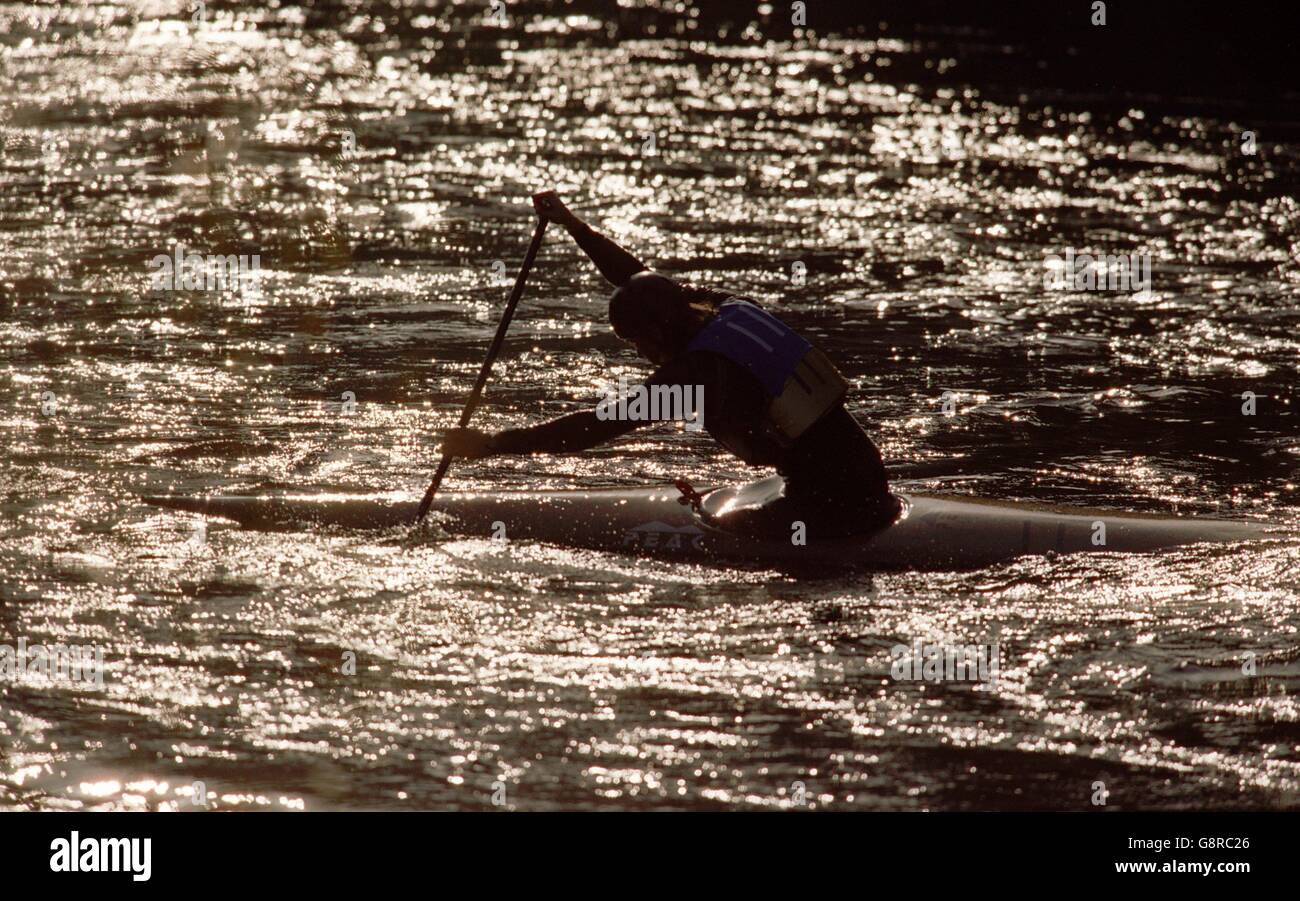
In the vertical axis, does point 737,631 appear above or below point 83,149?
below

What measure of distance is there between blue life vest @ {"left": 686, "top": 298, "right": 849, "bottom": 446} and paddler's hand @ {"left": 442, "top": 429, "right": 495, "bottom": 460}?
0.99 meters

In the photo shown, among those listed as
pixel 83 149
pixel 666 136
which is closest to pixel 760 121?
pixel 666 136

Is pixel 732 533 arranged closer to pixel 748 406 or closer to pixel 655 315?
pixel 748 406

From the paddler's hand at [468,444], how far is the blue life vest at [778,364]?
99cm

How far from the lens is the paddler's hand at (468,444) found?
7.35m

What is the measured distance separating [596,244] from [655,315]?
123 centimetres

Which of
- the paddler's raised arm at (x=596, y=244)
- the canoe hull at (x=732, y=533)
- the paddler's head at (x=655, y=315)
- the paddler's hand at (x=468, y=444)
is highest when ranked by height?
the paddler's raised arm at (x=596, y=244)

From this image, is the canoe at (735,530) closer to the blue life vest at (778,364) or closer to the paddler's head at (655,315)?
the blue life vest at (778,364)

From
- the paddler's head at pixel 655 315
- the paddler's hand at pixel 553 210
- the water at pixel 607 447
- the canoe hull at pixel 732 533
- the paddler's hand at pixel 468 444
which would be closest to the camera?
the water at pixel 607 447

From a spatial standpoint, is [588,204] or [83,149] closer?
[588,204]

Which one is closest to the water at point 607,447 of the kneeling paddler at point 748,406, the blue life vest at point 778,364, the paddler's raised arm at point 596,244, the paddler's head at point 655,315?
the kneeling paddler at point 748,406
